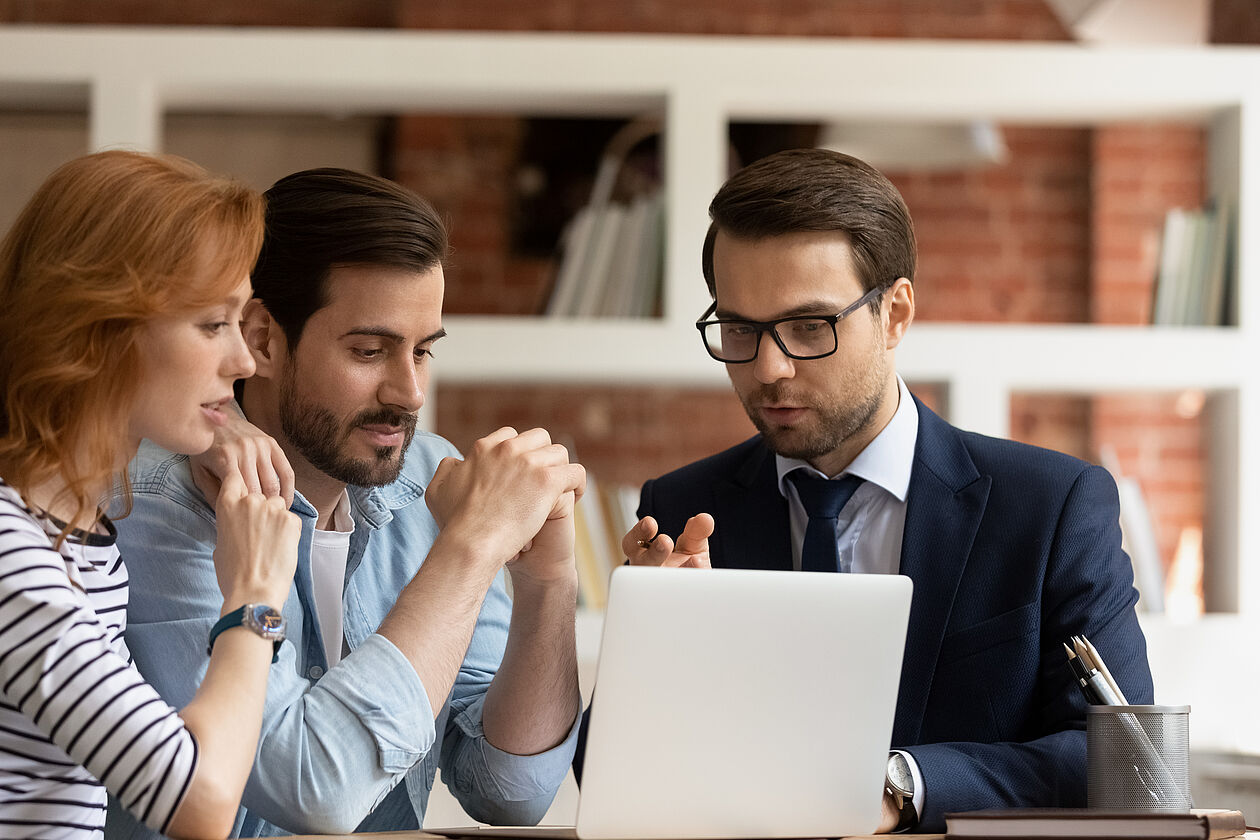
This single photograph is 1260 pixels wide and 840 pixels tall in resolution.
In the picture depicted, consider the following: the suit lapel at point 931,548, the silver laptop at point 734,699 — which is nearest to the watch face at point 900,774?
the silver laptop at point 734,699

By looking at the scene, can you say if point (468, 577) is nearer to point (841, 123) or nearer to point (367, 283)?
point (367, 283)

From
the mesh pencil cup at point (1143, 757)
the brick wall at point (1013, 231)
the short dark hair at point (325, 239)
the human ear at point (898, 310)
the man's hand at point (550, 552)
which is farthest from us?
the brick wall at point (1013, 231)

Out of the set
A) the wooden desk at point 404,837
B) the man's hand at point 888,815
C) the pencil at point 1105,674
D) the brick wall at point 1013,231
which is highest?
the brick wall at point 1013,231

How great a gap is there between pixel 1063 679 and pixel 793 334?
549 mm

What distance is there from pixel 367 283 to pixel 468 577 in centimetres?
43

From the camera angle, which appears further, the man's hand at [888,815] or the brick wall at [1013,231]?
the brick wall at [1013,231]

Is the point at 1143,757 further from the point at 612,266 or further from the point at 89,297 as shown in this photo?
the point at 612,266

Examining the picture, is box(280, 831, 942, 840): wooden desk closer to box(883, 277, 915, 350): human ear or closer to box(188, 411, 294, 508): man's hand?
box(188, 411, 294, 508): man's hand

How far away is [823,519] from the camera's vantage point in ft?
5.57

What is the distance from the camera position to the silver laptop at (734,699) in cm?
110

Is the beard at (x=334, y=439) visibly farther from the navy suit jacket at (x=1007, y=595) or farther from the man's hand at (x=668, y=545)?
the navy suit jacket at (x=1007, y=595)

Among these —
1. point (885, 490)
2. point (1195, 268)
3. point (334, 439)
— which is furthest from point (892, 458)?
point (1195, 268)

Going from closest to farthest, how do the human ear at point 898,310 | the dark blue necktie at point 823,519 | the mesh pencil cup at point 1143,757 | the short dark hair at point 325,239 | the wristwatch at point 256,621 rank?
the wristwatch at point 256,621
the mesh pencil cup at point 1143,757
the short dark hair at point 325,239
the dark blue necktie at point 823,519
the human ear at point 898,310

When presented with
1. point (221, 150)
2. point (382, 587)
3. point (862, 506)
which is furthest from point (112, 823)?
point (221, 150)
